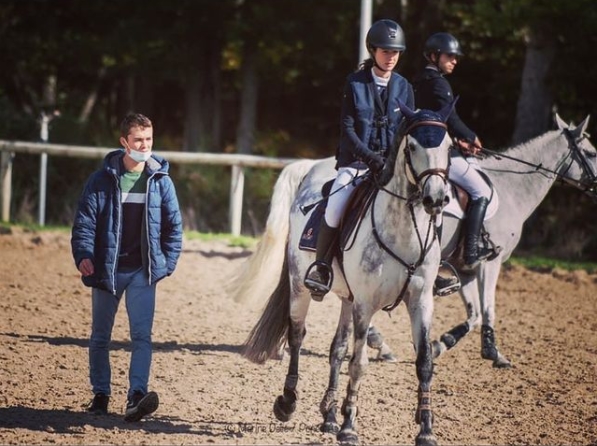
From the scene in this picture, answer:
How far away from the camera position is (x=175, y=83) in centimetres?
3428

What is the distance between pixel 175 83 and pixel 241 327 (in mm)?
22910

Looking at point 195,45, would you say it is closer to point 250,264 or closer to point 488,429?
point 250,264

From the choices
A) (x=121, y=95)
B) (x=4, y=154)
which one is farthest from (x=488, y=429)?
(x=121, y=95)

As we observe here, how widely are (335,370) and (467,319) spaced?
3.10 meters

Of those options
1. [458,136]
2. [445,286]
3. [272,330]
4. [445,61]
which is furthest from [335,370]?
[445,61]

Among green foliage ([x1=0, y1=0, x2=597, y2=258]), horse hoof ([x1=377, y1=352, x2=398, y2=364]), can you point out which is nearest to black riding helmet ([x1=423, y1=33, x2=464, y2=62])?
horse hoof ([x1=377, y1=352, x2=398, y2=364])

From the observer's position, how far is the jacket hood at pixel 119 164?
7856mm

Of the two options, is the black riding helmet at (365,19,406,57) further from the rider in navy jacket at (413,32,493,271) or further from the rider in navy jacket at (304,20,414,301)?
the rider in navy jacket at (413,32,493,271)

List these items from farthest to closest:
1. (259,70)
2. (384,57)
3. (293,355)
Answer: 1. (259,70)
2. (293,355)
3. (384,57)

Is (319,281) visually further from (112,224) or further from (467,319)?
(467,319)

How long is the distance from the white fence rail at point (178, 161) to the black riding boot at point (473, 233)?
26.1 ft

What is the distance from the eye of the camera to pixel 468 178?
10.9 m

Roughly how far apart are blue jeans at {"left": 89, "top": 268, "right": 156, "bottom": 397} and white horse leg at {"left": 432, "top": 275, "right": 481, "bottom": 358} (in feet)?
11.2

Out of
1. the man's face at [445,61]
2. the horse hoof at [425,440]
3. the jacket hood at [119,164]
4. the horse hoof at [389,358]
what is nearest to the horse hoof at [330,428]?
the horse hoof at [425,440]
